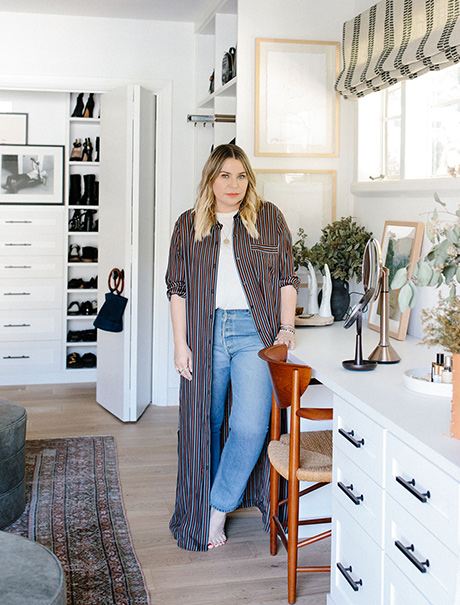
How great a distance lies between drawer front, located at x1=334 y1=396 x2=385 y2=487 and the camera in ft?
6.30

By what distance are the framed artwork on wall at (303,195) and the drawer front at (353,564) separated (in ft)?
6.32

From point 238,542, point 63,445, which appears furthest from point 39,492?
point 238,542

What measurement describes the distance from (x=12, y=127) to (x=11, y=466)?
3.62m

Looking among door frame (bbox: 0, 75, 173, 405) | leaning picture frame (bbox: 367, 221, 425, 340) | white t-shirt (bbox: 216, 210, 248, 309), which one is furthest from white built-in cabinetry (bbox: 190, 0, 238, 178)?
white t-shirt (bbox: 216, 210, 248, 309)

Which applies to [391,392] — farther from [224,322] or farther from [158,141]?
[158,141]

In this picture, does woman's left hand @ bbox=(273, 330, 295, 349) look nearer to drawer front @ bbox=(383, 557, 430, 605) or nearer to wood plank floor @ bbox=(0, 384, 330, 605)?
wood plank floor @ bbox=(0, 384, 330, 605)

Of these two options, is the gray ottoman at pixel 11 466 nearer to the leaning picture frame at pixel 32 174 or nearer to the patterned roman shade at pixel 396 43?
the patterned roman shade at pixel 396 43

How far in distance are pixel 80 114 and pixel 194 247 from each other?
11.4 ft

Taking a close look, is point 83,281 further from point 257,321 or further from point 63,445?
point 257,321

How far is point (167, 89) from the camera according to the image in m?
5.17

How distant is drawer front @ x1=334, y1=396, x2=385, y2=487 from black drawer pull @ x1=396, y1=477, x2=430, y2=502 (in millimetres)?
133

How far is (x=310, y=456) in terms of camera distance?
259cm

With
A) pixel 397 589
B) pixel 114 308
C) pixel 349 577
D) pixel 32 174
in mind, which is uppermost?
pixel 32 174

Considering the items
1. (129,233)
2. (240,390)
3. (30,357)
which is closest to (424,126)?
(240,390)
